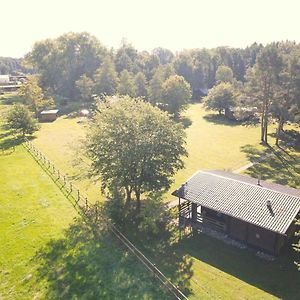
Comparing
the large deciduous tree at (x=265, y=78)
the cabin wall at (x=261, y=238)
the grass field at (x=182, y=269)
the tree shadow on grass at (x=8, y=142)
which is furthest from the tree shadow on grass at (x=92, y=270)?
the large deciduous tree at (x=265, y=78)

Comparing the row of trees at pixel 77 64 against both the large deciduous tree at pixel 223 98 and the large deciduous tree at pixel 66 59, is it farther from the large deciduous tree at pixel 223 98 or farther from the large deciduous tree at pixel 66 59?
the large deciduous tree at pixel 223 98

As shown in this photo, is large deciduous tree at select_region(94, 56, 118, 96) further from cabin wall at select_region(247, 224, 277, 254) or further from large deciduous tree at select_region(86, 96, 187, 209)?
cabin wall at select_region(247, 224, 277, 254)

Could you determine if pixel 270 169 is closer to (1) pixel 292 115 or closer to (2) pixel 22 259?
(1) pixel 292 115

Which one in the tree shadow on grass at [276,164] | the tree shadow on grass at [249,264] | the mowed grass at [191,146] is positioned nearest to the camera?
the tree shadow on grass at [249,264]

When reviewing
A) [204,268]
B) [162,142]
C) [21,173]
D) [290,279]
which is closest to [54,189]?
[21,173]

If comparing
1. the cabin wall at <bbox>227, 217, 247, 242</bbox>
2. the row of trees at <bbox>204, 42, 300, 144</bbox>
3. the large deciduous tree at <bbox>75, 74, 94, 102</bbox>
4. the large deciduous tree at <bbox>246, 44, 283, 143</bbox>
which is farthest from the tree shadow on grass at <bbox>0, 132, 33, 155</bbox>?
the large deciduous tree at <bbox>246, 44, 283, 143</bbox>

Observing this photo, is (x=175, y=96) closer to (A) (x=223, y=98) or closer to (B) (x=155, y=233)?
(A) (x=223, y=98)

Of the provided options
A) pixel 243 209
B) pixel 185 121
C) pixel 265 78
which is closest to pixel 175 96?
pixel 185 121

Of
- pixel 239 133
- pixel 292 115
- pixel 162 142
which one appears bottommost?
pixel 239 133
